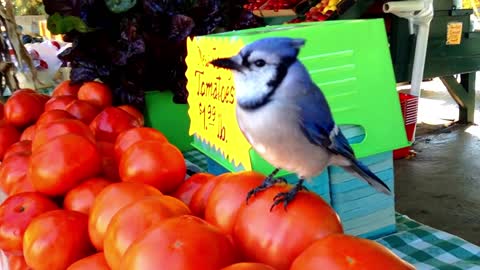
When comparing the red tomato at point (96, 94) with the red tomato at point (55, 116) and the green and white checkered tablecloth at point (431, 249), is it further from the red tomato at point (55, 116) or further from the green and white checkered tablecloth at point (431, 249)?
the green and white checkered tablecloth at point (431, 249)

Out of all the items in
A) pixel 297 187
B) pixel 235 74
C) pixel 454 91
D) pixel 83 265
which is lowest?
pixel 454 91

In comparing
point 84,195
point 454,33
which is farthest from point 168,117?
point 454,33

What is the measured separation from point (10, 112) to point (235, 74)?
1332 mm

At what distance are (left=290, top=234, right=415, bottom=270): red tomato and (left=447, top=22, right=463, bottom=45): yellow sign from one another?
3.60 m

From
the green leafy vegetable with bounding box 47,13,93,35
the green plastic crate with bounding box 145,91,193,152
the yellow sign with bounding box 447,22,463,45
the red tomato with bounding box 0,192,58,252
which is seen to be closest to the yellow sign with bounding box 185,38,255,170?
the red tomato with bounding box 0,192,58,252

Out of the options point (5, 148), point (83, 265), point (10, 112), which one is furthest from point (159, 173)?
point (10, 112)

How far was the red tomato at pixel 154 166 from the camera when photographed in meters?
0.87

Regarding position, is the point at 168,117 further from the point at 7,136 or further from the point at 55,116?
the point at 7,136

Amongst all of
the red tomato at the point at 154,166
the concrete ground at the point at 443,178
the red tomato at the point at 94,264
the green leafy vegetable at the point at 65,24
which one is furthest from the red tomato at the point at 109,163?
the concrete ground at the point at 443,178

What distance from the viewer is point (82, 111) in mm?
1401

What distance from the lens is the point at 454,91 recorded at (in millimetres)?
4160

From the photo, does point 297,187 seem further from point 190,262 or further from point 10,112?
point 10,112

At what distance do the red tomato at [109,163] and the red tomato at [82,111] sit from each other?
0.27m

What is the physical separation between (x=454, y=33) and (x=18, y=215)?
3615 millimetres
